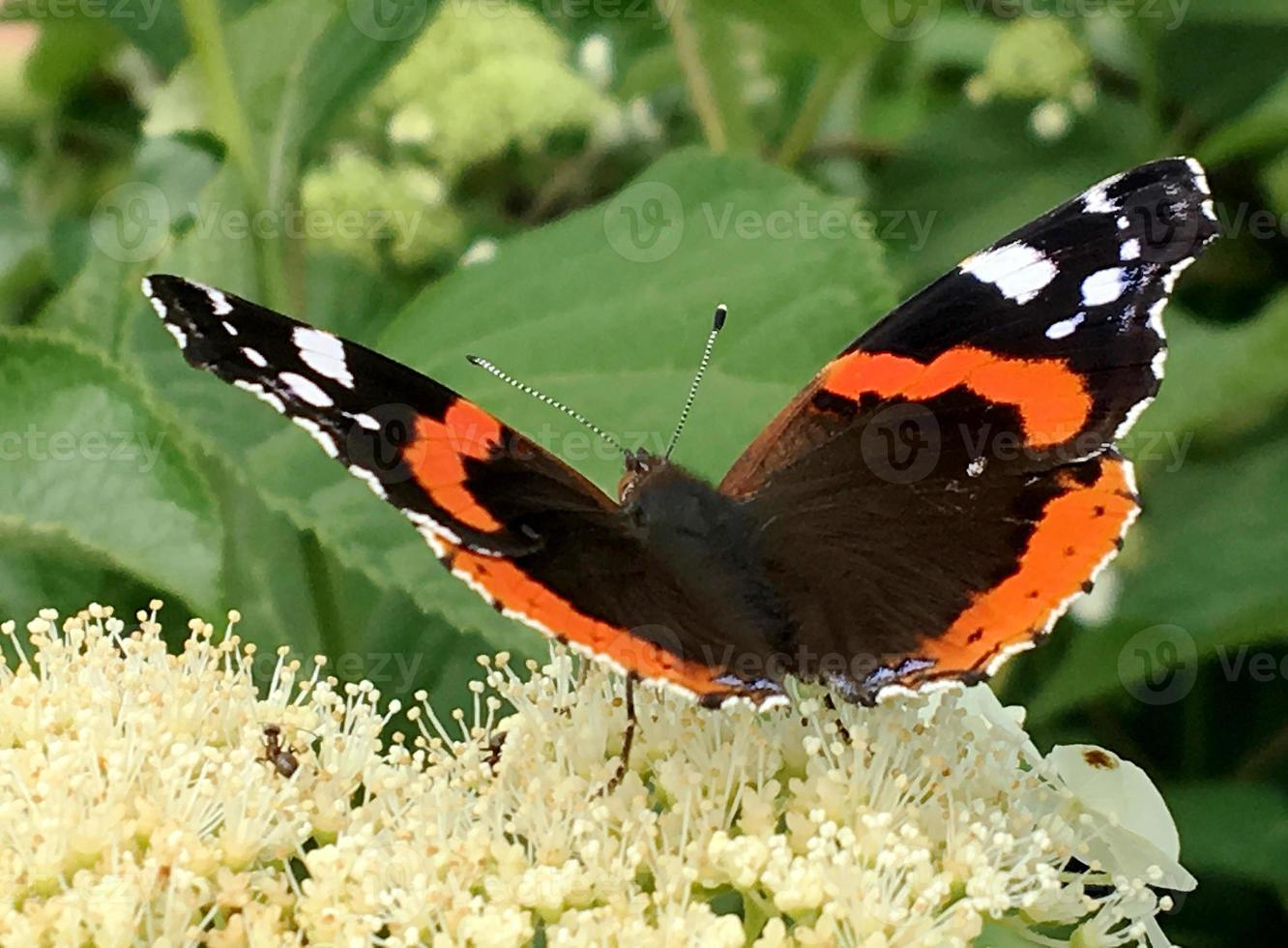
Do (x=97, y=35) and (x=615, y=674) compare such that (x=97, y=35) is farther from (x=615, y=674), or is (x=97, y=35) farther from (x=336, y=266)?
(x=615, y=674)

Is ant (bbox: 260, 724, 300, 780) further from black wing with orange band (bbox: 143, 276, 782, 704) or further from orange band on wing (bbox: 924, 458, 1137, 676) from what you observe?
orange band on wing (bbox: 924, 458, 1137, 676)

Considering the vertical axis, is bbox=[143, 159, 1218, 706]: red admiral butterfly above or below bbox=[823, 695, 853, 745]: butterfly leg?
above

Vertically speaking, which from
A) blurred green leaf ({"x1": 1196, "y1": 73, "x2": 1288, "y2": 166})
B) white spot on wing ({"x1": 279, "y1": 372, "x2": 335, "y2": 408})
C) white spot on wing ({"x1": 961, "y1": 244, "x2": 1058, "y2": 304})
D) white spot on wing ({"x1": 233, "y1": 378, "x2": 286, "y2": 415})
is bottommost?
white spot on wing ({"x1": 233, "y1": 378, "x2": 286, "y2": 415})

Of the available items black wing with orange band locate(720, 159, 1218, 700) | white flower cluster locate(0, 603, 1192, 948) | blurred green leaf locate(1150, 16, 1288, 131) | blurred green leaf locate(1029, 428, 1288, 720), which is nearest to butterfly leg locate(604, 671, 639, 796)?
white flower cluster locate(0, 603, 1192, 948)

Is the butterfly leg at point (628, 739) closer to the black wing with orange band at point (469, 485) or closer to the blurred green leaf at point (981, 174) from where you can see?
the black wing with orange band at point (469, 485)

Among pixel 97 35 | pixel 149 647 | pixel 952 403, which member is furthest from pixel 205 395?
pixel 97 35

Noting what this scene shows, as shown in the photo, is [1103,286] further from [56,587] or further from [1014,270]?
[56,587]

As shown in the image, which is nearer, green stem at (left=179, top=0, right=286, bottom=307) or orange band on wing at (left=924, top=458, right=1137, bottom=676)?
orange band on wing at (left=924, top=458, right=1137, bottom=676)

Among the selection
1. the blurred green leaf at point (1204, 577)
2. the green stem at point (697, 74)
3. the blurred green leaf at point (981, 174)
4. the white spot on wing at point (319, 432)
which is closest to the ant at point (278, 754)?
the white spot on wing at point (319, 432)
